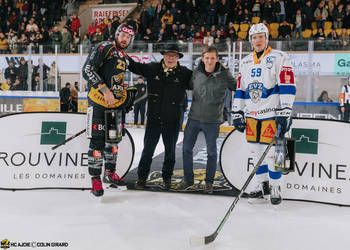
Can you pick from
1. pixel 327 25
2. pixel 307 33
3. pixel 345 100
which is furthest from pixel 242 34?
pixel 345 100

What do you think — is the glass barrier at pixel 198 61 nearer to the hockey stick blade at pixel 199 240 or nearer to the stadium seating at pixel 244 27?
the stadium seating at pixel 244 27

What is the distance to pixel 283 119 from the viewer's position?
125 inches

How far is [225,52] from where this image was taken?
367 inches

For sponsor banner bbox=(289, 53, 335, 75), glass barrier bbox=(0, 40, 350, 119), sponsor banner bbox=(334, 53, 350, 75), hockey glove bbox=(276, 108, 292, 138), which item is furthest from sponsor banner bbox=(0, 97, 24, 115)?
hockey glove bbox=(276, 108, 292, 138)

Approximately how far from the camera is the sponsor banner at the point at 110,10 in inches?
640

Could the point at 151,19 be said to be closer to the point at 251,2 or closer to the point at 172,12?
the point at 172,12

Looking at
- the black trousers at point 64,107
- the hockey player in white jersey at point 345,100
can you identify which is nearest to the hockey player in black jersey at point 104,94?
the hockey player in white jersey at point 345,100

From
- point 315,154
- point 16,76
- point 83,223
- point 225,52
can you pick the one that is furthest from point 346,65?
point 16,76

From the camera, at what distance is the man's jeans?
384 centimetres

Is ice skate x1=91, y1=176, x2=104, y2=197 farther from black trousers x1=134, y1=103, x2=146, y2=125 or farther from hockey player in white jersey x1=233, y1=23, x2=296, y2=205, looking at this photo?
black trousers x1=134, y1=103, x2=146, y2=125

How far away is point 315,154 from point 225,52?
6098 mm

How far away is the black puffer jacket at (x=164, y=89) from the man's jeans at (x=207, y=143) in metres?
0.19

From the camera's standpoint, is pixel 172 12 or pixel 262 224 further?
pixel 172 12

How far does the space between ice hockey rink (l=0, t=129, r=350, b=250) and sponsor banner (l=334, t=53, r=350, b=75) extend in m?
6.34
